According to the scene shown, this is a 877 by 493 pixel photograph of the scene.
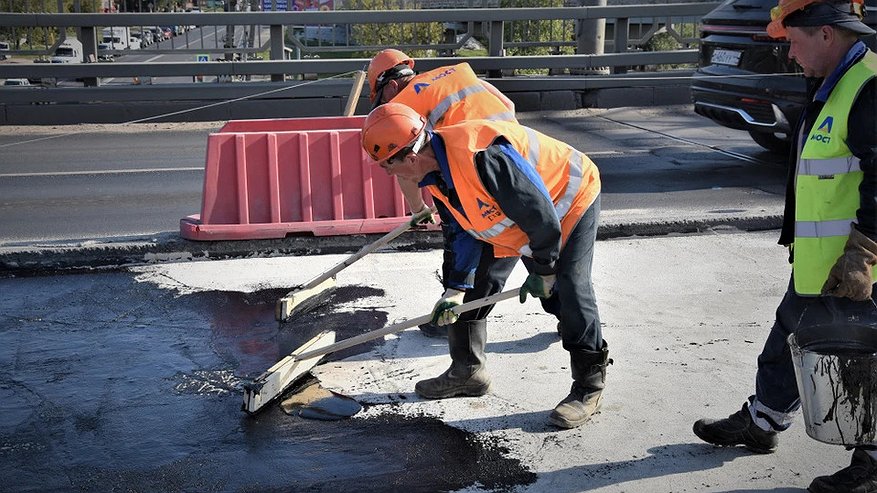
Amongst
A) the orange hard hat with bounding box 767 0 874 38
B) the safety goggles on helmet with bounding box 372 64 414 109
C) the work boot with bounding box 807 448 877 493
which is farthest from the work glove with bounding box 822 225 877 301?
the safety goggles on helmet with bounding box 372 64 414 109

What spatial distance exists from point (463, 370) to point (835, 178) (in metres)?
2.04

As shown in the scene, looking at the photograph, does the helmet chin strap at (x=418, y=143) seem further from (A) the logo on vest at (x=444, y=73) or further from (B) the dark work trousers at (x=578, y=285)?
(A) the logo on vest at (x=444, y=73)

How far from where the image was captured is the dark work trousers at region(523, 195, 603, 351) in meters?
4.66

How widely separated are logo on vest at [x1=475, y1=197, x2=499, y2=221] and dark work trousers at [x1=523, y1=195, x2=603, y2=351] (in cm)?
36

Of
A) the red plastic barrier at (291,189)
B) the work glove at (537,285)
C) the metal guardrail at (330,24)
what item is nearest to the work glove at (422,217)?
the work glove at (537,285)

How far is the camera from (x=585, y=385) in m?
4.83

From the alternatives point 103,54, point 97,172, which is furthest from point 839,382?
point 103,54

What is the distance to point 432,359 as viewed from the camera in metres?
5.66

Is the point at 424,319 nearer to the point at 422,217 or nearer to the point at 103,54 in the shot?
the point at 422,217

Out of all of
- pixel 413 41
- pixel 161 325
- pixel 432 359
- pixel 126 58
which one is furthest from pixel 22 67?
pixel 432 359

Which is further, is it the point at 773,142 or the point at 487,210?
the point at 773,142

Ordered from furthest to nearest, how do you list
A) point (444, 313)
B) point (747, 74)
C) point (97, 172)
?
point (97, 172)
point (747, 74)
point (444, 313)

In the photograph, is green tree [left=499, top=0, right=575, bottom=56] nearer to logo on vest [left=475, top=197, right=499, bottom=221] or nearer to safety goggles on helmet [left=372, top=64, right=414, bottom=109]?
safety goggles on helmet [left=372, top=64, right=414, bottom=109]

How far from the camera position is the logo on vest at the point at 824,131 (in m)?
3.85
